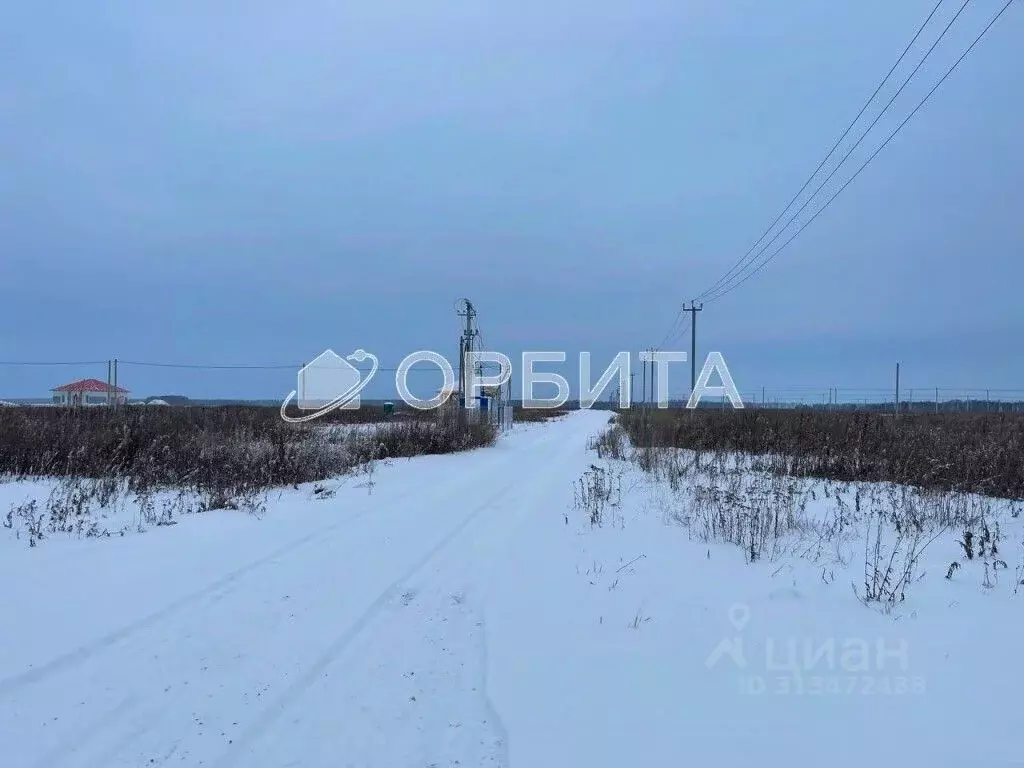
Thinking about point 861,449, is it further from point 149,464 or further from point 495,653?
point 149,464

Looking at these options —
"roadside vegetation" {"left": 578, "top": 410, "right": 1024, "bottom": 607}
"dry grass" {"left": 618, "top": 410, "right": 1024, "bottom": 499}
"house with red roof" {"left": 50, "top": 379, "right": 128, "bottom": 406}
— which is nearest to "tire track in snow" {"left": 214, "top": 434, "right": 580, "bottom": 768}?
"roadside vegetation" {"left": 578, "top": 410, "right": 1024, "bottom": 607}

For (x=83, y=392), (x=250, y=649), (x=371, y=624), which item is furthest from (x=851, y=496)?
(x=83, y=392)

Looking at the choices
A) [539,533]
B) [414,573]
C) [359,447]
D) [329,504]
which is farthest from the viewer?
[359,447]

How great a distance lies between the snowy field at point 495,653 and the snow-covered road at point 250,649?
16 mm

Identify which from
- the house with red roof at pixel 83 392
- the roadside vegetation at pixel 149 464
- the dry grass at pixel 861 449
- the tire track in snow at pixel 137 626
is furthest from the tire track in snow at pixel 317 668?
the house with red roof at pixel 83 392

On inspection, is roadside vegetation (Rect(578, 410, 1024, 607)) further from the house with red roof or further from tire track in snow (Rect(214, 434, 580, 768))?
the house with red roof

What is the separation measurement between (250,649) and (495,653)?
4.80 ft

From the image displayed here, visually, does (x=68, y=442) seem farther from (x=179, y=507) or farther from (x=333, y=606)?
(x=333, y=606)

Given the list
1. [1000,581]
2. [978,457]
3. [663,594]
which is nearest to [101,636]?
[663,594]

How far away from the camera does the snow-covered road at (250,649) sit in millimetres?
→ 2545

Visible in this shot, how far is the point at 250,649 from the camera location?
3.44 m

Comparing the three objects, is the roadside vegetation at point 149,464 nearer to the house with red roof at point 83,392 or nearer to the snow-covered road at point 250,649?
the snow-covered road at point 250,649

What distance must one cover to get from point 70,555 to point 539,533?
451 centimetres

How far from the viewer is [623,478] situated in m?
10.8
